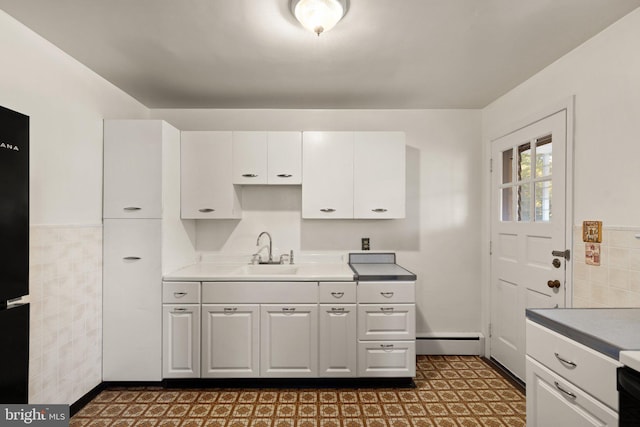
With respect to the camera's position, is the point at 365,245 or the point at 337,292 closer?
the point at 337,292

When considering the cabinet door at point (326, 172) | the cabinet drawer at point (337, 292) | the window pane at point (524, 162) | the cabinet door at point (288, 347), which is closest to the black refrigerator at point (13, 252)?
the cabinet door at point (288, 347)

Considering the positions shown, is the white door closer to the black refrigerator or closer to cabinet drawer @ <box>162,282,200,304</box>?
cabinet drawer @ <box>162,282,200,304</box>

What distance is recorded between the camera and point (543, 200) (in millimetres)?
2359

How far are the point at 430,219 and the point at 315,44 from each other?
1.99 metres

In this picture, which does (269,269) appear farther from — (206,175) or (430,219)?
(430,219)

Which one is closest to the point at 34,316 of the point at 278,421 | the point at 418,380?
the point at 278,421

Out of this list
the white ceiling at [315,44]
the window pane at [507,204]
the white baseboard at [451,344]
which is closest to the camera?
the white ceiling at [315,44]

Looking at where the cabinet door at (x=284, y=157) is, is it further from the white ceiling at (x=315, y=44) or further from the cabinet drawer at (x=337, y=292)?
the cabinet drawer at (x=337, y=292)

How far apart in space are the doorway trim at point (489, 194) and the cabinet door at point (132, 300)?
2880 mm

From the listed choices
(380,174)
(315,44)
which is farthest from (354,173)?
(315,44)

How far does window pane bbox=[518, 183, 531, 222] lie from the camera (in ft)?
8.32

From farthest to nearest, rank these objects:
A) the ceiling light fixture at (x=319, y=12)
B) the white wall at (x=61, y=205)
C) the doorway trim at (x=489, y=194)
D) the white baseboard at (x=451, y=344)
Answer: the white baseboard at (x=451, y=344), the doorway trim at (x=489, y=194), the white wall at (x=61, y=205), the ceiling light fixture at (x=319, y=12)

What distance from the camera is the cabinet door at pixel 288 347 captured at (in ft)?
8.22

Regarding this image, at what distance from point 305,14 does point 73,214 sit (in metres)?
1.96
